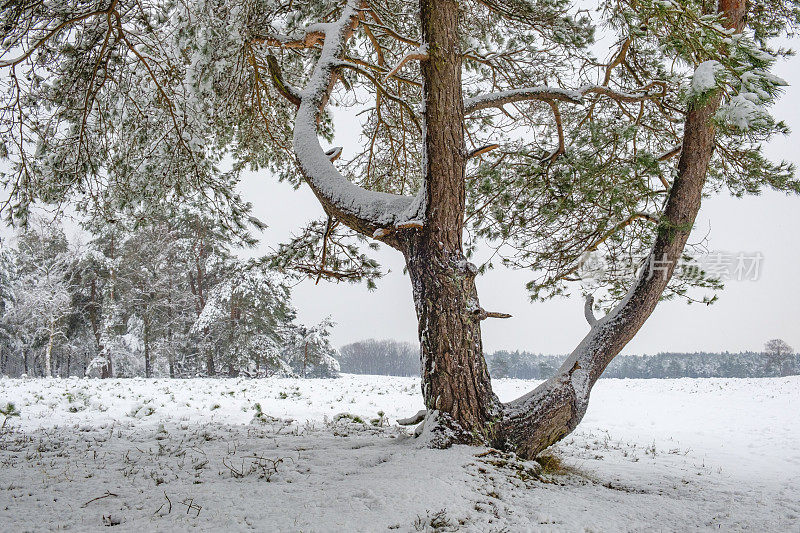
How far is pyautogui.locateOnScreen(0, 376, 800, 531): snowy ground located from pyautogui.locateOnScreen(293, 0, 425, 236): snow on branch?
199 cm

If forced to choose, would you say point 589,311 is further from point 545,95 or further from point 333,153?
point 333,153

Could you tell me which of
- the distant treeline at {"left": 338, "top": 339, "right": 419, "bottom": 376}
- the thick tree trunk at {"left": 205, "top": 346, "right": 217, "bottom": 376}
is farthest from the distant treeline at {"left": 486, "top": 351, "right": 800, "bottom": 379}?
the thick tree trunk at {"left": 205, "top": 346, "right": 217, "bottom": 376}

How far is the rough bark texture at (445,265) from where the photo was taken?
3396 mm

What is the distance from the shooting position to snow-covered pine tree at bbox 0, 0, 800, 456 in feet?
11.5

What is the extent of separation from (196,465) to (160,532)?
133 centimetres

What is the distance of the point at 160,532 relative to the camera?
193 centimetres

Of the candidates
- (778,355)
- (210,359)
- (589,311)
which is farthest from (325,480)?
(778,355)

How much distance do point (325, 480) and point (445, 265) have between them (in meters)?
1.86

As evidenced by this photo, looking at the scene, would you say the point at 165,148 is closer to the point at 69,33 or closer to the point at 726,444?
the point at 69,33

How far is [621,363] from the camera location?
2216 inches

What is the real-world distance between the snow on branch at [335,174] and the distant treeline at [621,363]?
38893mm

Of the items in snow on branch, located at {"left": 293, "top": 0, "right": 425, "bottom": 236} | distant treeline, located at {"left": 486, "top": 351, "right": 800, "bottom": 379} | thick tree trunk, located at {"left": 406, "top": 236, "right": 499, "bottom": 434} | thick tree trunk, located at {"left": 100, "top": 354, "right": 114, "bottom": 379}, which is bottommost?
distant treeline, located at {"left": 486, "top": 351, "right": 800, "bottom": 379}

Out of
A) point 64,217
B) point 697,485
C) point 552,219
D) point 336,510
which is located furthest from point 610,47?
point 64,217

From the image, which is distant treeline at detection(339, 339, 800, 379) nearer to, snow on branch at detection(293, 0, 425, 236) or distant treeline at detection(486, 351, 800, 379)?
distant treeline at detection(486, 351, 800, 379)
